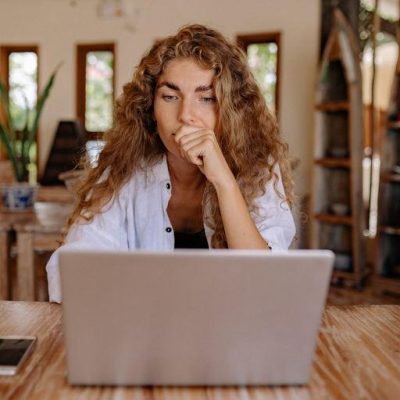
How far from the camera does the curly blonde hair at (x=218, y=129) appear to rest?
5.17 ft

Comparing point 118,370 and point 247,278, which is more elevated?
point 247,278

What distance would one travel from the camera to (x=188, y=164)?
1.69 metres

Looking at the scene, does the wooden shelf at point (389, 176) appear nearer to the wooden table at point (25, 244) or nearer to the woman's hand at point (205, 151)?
the wooden table at point (25, 244)

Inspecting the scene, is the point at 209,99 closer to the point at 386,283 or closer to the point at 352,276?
the point at 386,283

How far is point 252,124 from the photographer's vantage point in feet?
5.66

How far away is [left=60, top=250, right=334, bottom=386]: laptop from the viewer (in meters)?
0.73

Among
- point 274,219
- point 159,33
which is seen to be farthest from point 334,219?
point 274,219

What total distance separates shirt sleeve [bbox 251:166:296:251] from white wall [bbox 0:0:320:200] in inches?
160

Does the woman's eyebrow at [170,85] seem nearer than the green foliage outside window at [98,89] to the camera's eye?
Yes

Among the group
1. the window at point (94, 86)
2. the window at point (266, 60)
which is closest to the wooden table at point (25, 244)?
the window at point (266, 60)

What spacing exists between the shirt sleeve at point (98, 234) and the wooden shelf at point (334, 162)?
3.14 metres

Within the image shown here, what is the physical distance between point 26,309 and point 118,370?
18.0 inches

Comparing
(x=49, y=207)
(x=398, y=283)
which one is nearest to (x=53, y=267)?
(x=49, y=207)

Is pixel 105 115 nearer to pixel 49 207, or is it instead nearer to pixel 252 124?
pixel 49 207
